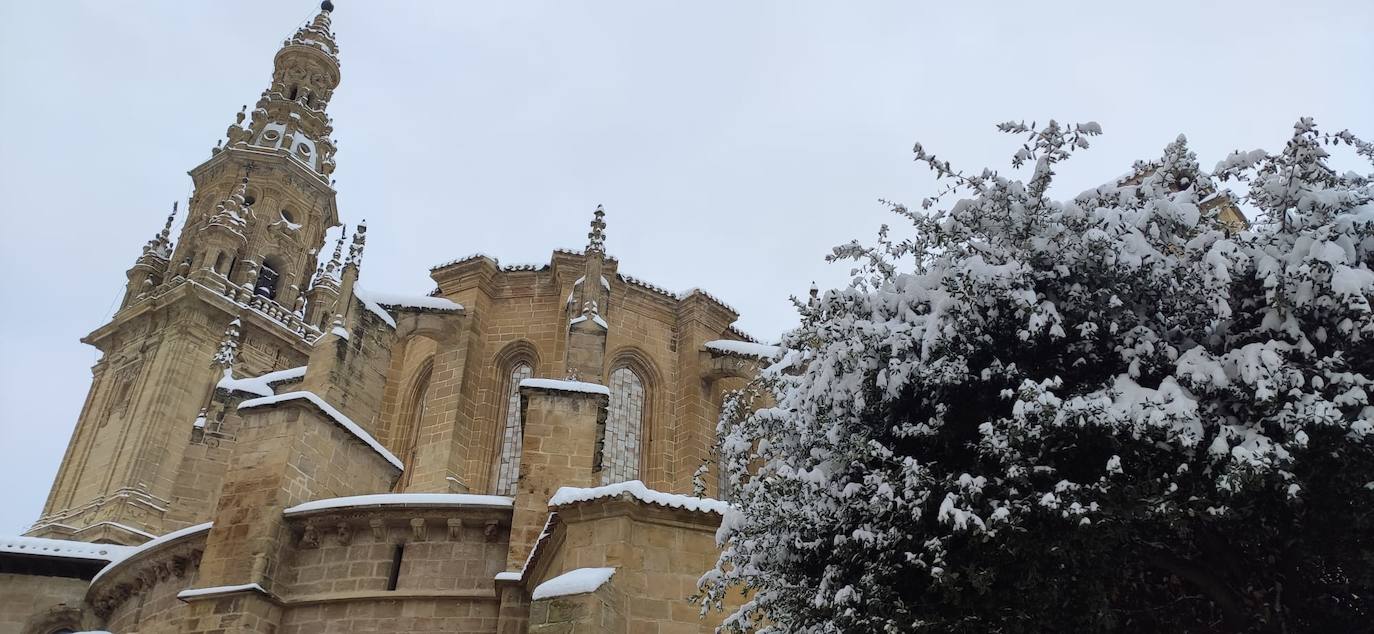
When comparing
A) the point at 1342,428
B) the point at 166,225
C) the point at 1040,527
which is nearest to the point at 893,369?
the point at 1040,527

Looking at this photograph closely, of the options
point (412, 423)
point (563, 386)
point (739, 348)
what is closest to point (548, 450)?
point (563, 386)

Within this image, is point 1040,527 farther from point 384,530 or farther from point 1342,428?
point 384,530

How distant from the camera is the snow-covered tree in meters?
6.59

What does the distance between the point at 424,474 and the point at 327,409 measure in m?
3.09

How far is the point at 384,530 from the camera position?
13.9 meters

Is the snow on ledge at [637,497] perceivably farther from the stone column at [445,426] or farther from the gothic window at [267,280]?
the gothic window at [267,280]

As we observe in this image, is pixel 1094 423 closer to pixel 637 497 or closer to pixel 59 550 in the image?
pixel 637 497

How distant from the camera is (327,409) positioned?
49.2ft

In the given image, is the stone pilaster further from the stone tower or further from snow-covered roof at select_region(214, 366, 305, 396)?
the stone tower

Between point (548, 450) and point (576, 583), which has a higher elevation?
point (548, 450)

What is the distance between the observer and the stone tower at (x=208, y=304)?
29.8 meters

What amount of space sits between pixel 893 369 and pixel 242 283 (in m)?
33.9

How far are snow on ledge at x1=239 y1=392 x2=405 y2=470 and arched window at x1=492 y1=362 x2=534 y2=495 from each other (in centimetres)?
227

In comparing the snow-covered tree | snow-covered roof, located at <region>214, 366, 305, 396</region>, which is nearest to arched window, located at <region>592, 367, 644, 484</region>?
snow-covered roof, located at <region>214, 366, 305, 396</region>
